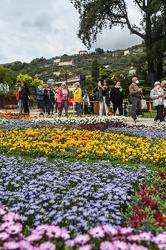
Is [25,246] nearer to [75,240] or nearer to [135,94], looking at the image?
[75,240]

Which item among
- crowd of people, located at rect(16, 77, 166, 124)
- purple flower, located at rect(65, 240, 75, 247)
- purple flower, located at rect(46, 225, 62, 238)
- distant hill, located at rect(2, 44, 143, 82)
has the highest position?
distant hill, located at rect(2, 44, 143, 82)

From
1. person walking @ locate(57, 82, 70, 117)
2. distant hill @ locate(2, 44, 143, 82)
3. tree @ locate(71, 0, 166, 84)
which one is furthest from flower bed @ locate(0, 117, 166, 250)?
distant hill @ locate(2, 44, 143, 82)

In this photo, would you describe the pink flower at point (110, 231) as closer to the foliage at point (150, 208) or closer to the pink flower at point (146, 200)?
the foliage at point (150, 208)

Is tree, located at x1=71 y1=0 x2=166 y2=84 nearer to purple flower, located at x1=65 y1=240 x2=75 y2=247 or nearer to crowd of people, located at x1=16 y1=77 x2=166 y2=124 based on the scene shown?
crowd of people, located at x1=16 y1=77 x2=166 y2=124

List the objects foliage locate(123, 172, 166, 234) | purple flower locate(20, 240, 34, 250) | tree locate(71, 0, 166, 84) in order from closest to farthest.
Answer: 1. purple flower locate(20, 240, 34, 250)
2. foliage locate(123, 172, 166, 234)
3. tree locate(71, 0, 166, 84)

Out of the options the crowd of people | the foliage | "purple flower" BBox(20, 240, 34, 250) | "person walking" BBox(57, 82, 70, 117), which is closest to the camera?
"purple flower" BBox(20, 240, 34, 250)

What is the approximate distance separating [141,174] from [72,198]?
1.36 metres

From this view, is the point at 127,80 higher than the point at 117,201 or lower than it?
higher

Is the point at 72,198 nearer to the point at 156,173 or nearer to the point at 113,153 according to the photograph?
the point at 156,173

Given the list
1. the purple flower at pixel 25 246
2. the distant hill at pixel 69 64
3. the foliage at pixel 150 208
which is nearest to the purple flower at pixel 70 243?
the purple flower at pixel 25 246

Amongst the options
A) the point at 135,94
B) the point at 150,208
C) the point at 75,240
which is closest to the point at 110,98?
the point at 135,94

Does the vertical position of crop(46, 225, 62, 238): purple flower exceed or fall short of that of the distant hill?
it falls short

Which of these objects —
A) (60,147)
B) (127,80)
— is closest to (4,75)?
(127,80)

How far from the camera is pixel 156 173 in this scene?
170 inches
